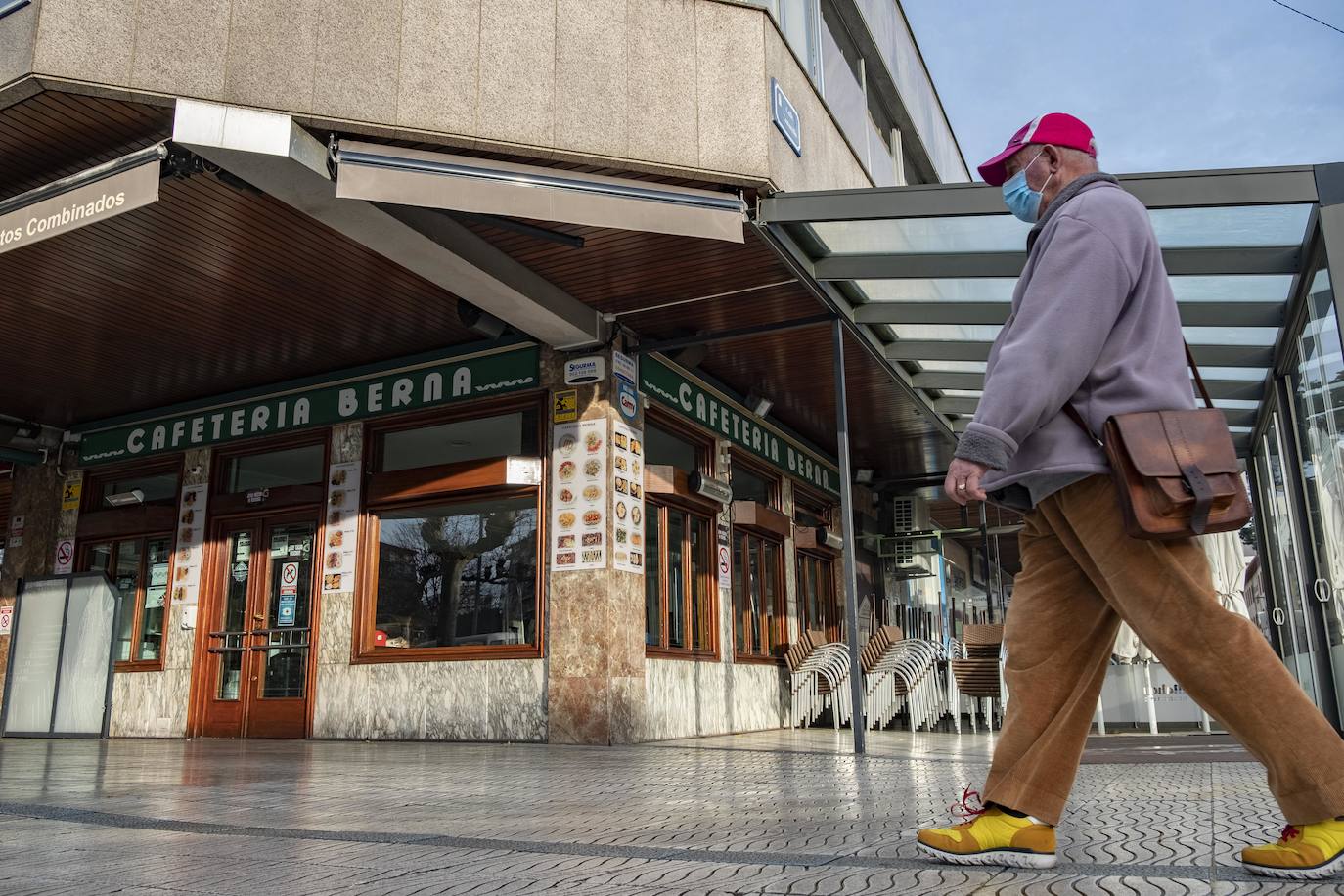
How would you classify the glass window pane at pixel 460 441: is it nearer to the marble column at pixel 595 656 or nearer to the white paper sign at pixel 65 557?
the marble column at pixel 595 656

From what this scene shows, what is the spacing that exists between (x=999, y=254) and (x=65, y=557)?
10700mm

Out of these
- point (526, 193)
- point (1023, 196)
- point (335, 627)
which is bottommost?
Answer: point (335, 627)

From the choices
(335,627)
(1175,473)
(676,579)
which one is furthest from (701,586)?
(1175,473)

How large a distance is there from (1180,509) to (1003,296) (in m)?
5.81

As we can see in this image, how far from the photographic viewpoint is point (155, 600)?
11.5m

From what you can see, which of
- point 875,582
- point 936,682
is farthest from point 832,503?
point 936,682

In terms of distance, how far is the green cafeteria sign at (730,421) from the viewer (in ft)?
32.5

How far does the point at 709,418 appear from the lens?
428 inches

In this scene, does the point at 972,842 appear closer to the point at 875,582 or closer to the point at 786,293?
the point at 786,293

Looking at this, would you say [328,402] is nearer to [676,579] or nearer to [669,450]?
[669,450]

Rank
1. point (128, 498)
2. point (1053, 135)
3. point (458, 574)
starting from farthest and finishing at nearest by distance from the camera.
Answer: point (128, 498) → point (458, 574) → point (1053, 135)

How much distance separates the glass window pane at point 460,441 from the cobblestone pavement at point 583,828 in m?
3.75

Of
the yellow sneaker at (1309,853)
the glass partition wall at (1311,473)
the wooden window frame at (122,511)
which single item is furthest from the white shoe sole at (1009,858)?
the wooden window frame at (122,511)

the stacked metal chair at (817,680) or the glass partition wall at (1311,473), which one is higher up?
the glass partition wall at (1311,473)
